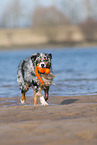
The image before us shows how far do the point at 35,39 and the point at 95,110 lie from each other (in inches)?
2533

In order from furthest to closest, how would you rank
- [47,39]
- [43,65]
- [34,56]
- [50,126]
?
[47,39] → [34,56] → [43,65] → [50,126]

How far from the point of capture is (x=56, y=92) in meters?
11.8

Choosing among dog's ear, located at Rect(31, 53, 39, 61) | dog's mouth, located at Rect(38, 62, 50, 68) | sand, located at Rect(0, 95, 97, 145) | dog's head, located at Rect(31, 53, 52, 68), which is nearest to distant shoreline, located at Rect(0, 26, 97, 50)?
dog's ear, located at Rect(31, 53, 39, 61)

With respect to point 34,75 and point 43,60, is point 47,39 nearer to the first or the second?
point 34,75

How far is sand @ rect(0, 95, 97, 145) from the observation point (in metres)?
4.27

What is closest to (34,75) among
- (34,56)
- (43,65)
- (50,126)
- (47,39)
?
(34,56)

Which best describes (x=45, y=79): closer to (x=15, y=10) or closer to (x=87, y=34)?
(x=87, y=34)

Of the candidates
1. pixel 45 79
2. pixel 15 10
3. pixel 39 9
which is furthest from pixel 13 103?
pixel 15 10

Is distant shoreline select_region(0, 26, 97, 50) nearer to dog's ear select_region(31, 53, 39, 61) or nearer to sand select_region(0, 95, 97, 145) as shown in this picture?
dog's ear select_region(31, 53, 39, 61)

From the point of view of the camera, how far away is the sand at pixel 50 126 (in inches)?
168

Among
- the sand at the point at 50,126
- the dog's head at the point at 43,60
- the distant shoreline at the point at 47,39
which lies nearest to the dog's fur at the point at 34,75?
the dog's head at the point at 43,60

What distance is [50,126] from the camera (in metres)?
5.05

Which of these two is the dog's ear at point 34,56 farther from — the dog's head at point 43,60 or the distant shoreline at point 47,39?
the distant shoreline at point 47,39

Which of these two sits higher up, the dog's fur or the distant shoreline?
the dog's fur
